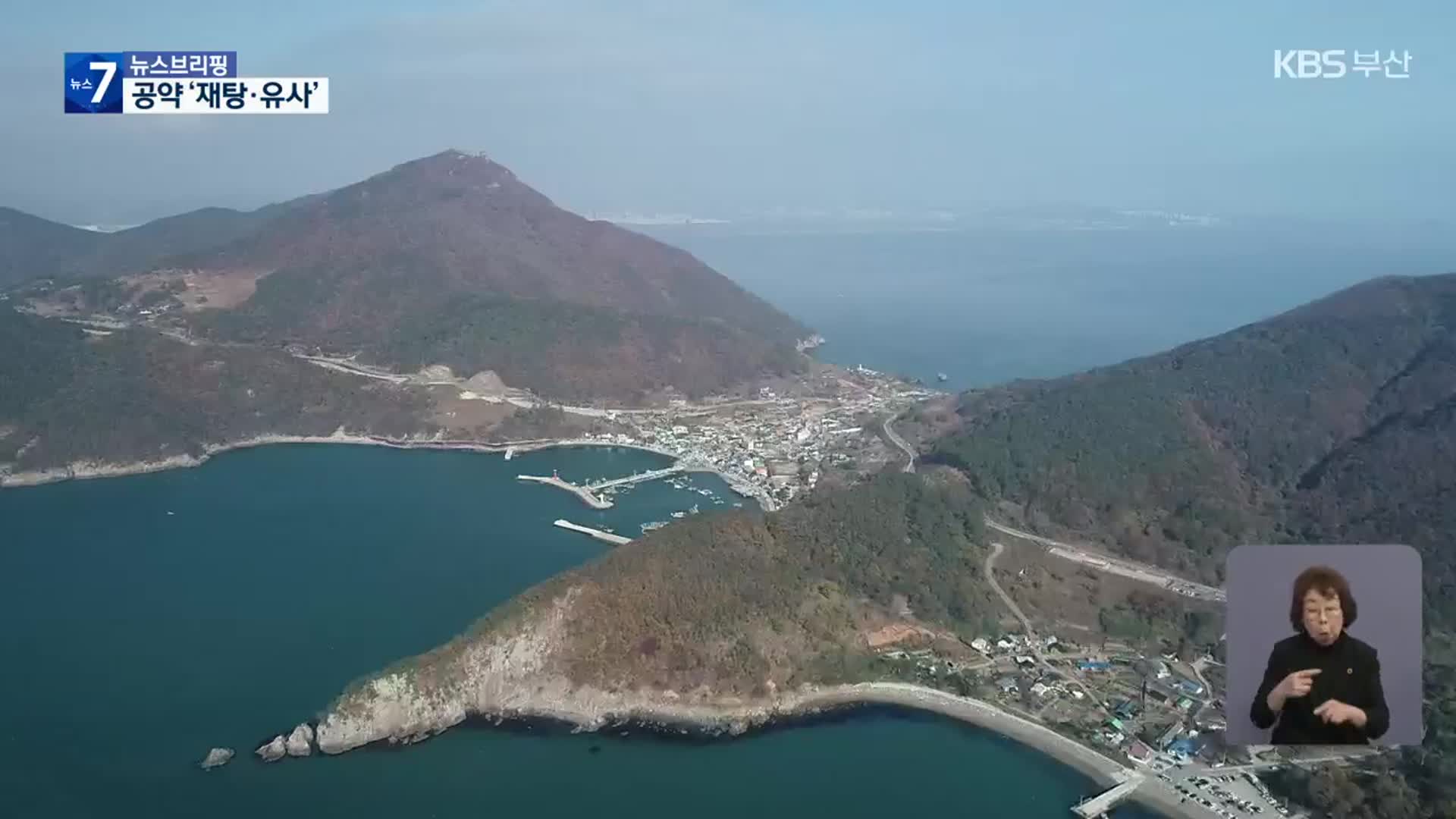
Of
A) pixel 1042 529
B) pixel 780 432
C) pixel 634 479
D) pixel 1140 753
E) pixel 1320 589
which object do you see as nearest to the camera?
pixel 1320 589

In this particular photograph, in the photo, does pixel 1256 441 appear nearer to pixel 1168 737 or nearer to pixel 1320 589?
pixel 1168 737

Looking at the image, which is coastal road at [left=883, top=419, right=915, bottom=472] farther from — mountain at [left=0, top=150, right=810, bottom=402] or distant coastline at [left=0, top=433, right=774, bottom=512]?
mountain at [left=0, top=150, right=810, bottom=402]

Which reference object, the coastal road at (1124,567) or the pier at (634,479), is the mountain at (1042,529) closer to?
the coastal road at (1124,567)

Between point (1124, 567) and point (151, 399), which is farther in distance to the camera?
point (151, 399)

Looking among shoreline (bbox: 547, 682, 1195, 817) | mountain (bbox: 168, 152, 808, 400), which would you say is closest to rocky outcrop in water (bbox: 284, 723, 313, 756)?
shoreline (bbox: 547, 682, 1195, 817)

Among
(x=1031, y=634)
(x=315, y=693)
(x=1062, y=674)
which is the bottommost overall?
(x=315, y=693)

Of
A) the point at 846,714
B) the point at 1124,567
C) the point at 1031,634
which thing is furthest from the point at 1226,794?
the point at 1124,567

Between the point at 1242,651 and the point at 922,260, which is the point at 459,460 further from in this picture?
the point at 922,260
